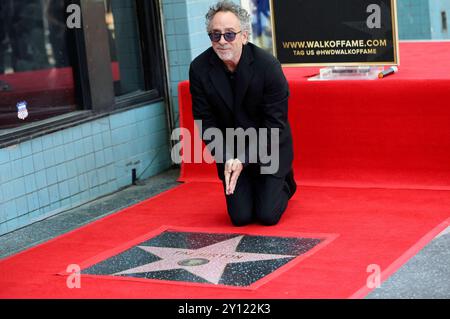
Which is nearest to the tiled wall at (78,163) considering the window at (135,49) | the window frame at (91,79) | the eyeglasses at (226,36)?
the window frame at (91,79)

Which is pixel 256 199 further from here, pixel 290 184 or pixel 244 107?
pixel 244 107

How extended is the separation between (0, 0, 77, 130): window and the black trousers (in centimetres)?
152

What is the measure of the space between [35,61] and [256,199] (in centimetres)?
196

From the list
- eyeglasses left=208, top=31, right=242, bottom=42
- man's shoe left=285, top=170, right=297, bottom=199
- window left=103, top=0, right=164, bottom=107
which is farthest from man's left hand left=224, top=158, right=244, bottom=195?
window left=103, top=0, right=164, bottom=107

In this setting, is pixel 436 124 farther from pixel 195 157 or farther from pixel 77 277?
pixel 77 277

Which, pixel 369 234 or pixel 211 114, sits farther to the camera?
pixel 211 114

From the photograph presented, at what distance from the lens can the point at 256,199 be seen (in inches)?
242

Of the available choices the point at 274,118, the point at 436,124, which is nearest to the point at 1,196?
the point at 274,118

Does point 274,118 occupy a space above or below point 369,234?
above

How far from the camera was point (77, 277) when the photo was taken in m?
5.30

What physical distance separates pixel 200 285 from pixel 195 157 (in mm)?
2541

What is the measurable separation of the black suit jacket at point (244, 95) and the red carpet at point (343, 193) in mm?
504

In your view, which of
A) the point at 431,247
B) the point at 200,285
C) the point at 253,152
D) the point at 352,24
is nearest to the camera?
the point at 200,285

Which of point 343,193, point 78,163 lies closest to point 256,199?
point 343,193
